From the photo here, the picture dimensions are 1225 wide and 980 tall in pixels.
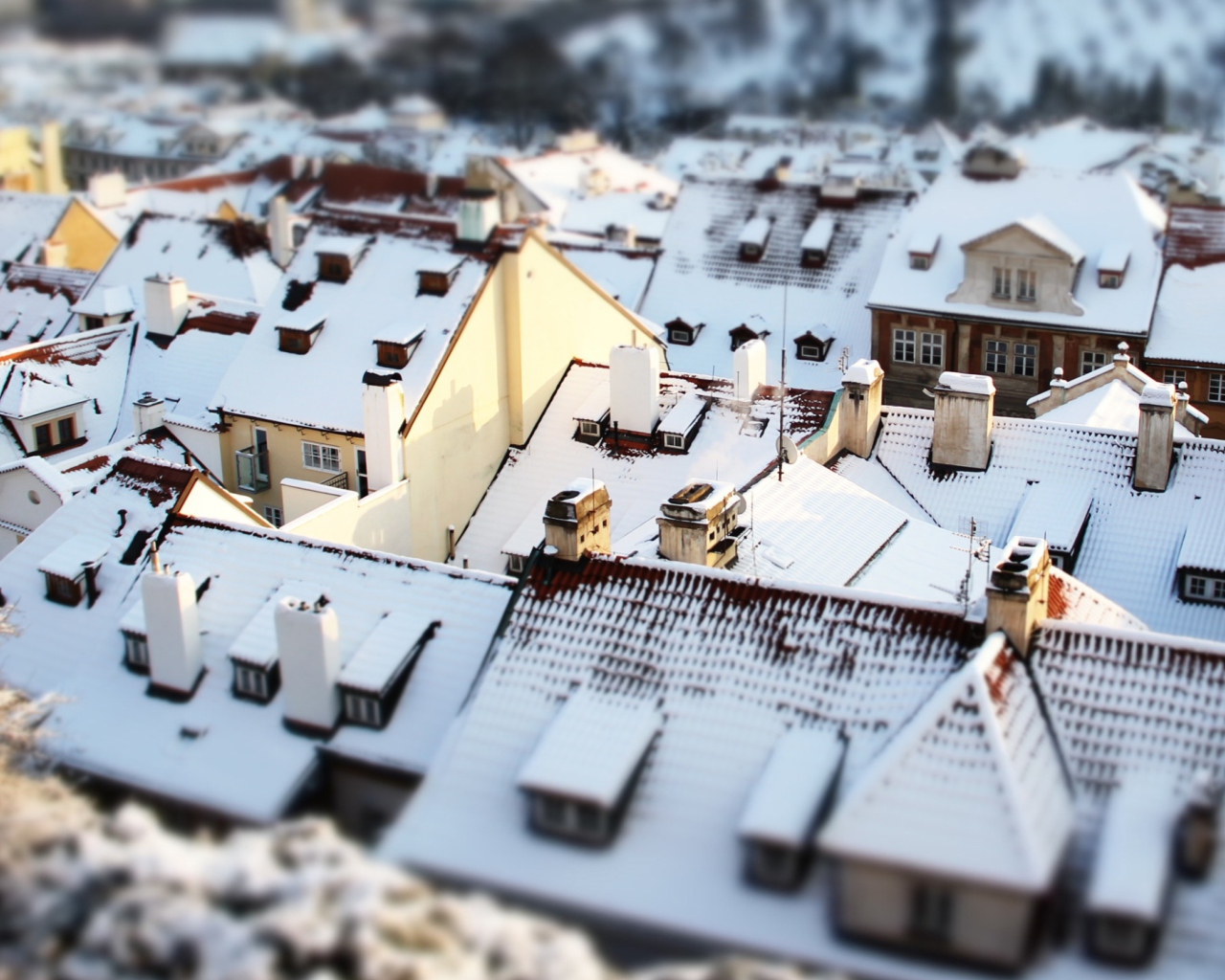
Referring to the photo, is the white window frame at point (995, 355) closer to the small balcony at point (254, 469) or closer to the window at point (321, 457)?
the window at point (321, 457)

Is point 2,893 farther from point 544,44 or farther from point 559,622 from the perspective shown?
point 544,44

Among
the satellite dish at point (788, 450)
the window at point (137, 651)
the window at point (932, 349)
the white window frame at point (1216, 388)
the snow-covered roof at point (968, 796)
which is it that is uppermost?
the snow-covered roof at point (968, 796)

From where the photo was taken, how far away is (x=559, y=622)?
14.8 m

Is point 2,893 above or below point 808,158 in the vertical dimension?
above

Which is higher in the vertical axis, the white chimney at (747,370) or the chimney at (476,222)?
the chimney at (476,222)

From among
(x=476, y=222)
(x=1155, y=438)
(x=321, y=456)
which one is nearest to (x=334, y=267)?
(x=476, y=222)

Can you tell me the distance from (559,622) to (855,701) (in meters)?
2.71

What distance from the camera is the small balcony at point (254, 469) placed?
2317 cm

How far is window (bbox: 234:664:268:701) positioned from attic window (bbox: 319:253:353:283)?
30.5 feet

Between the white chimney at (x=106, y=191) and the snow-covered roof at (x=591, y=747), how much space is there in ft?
118

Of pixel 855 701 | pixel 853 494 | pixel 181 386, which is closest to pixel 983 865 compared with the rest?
pixel 855 701

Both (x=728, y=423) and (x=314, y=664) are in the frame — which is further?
(x=728, y=423)

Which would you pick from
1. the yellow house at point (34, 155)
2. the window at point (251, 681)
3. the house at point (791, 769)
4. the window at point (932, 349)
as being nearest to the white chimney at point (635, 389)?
the house at point (791, 769)

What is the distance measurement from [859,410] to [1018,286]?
392 inches
